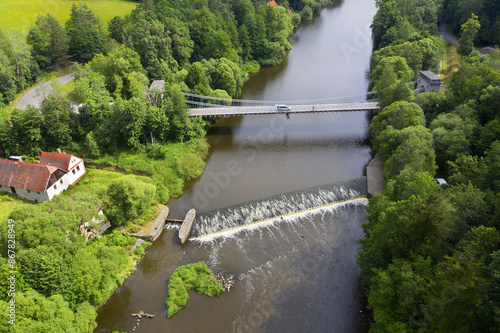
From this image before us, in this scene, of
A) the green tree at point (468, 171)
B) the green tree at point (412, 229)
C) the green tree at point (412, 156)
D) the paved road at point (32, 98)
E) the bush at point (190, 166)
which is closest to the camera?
the green tree at point (412, 229)

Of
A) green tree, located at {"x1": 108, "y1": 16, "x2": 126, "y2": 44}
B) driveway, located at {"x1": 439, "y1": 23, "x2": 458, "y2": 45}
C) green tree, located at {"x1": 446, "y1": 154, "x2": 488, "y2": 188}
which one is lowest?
driveway, located at {"x1": 439, "y1": 23, "x2": 458, "y2": 45}

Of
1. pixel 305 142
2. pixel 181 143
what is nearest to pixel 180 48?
pixel 181 143

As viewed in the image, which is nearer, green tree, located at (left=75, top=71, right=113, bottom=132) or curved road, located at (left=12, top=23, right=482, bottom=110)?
green tree, located at (left=75, top=71, right=113, bottom=132)

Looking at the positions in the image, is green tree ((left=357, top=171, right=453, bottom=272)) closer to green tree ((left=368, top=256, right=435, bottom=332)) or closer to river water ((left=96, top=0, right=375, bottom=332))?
green tree ((left=368, top=256, right=435, bottom=332))

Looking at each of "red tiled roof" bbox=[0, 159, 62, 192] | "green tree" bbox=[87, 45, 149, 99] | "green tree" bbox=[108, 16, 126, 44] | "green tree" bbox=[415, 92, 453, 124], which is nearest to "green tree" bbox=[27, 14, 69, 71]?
"green tree" bbox=[108, 16, 126, 44]

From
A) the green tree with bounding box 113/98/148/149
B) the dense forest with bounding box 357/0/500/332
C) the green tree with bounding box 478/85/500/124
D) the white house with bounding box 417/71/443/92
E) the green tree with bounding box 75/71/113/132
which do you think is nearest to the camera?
the dense forest with bounding box 357/0/500/332

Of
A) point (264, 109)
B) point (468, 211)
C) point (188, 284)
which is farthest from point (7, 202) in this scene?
point (468, 211)

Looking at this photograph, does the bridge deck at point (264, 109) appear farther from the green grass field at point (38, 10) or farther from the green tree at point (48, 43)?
the green grass field at point (38, 10)

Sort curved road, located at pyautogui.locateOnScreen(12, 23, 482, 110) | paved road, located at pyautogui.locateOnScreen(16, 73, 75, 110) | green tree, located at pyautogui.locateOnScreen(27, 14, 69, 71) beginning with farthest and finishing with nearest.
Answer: green tree, located at pyautogui.locateOnScreen(27, 14, 69, 71), paved road, located at pyautogui.locateOnScreen(16, 73, 75, 110), curved road, located at pyautogui.locateOnScreen(12, 23, 482, 110)

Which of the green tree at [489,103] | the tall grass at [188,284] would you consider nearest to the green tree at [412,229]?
the tall grass at [188,284]
